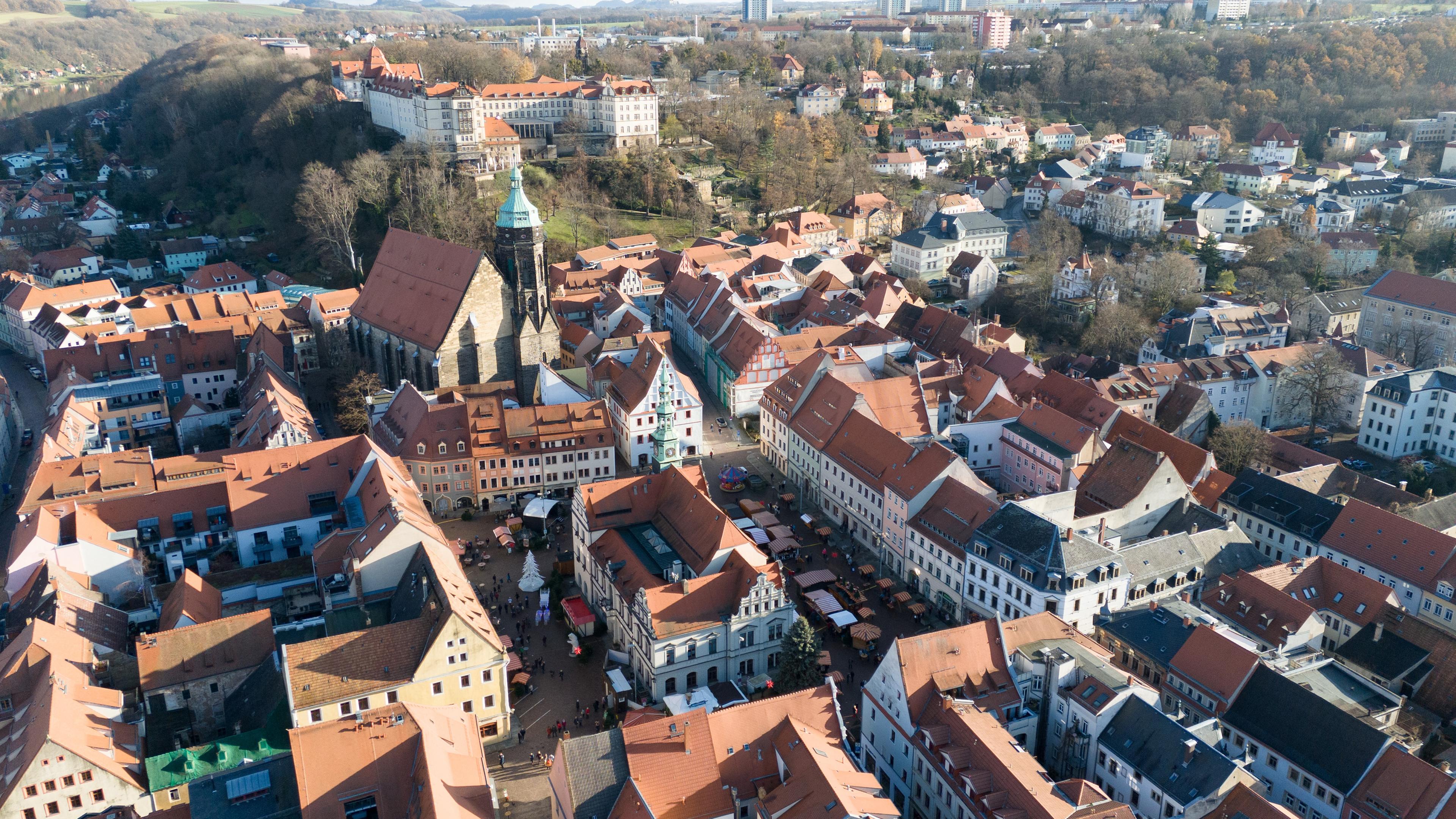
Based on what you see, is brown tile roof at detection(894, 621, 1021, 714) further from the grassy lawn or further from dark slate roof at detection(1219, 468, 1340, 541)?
the grassy lawn

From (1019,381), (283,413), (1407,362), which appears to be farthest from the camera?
(1407,362)

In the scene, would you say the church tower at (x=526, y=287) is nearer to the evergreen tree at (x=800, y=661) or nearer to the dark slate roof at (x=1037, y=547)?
the evergreen tree at (x=800, y=661)

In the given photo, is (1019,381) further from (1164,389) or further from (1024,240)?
(1024,240)

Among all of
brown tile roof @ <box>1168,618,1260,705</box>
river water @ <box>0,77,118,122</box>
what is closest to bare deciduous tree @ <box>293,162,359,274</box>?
brown tile roof @ <box>1168,618,1260,705</box>

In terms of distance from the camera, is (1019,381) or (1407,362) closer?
(1019,381)

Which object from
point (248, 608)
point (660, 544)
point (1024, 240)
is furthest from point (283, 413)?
point (1024, 240)

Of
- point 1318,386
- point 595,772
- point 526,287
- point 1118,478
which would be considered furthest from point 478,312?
point 1318,386

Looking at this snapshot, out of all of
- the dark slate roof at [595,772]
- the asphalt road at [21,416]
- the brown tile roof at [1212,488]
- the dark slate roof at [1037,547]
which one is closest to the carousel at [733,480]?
the dark slate roof at [1037,547]
